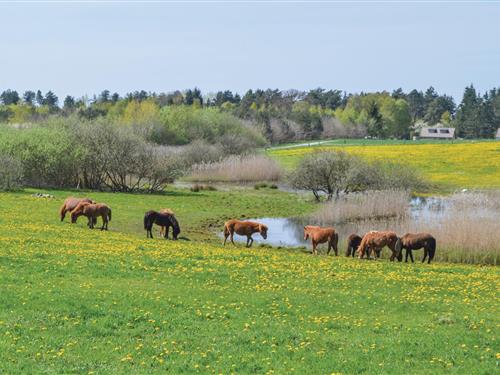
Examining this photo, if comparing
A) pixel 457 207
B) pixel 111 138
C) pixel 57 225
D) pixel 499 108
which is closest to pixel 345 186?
pixel 457 207

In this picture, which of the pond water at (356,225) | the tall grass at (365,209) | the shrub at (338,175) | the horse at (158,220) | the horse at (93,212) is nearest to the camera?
the horse at (158,220)

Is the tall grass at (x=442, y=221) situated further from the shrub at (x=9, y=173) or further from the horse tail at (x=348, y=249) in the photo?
the shrub at (x=9, y=173)

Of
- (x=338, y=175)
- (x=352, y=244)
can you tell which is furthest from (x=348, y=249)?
(x=338, y=175)

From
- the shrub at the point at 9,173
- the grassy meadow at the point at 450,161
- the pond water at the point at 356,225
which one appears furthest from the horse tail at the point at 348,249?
the grassy meadow at the point at 450,161

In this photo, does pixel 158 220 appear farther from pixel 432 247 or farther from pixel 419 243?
pixel 432 247

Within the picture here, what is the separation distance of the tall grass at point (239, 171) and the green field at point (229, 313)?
165 ft

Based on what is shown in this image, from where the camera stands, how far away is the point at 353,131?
17012 centimetres

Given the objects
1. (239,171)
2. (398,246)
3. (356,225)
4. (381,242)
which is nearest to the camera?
(381,242)

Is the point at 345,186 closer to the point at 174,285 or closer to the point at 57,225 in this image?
the point at 57,225

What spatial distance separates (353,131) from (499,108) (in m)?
49.4

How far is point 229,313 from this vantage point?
15656 mm

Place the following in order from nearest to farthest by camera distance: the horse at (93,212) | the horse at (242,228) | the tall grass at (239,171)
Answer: the horse at (242,228) < the horse at (93,212) < the tall grass at (239,171)

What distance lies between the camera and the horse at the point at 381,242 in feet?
99.3

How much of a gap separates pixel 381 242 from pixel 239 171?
47.4 meters
